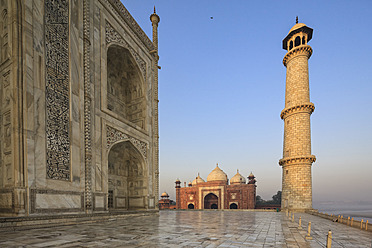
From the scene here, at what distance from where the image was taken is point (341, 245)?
5465 millimetres

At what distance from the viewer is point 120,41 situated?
13867 millimetres

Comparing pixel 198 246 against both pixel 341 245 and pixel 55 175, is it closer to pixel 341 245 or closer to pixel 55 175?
pixel 341 245

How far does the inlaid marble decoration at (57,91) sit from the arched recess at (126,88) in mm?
5710

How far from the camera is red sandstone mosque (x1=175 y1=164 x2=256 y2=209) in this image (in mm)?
33491

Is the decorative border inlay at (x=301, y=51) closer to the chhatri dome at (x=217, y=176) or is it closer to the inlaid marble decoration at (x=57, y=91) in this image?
the inlaid marble decoration at (x=57, y=91)

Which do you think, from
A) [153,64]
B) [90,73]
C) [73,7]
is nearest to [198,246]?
[90,73]

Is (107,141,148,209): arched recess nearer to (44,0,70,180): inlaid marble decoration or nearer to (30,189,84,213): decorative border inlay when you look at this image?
(30,189,84,213): decorative border inlay

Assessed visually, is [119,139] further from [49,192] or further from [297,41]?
[297,41]

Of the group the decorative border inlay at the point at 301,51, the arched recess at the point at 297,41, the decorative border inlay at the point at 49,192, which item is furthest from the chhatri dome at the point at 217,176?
the decorative border inlay at the point at 49,192

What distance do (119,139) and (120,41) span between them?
5.94 meters

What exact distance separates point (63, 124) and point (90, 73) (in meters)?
3.03

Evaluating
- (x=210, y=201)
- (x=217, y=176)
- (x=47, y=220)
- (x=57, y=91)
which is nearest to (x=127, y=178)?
(x=47, y=220)

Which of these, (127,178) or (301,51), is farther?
(301,51)

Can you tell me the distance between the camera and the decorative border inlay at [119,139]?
1179 cm
